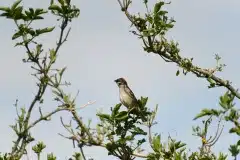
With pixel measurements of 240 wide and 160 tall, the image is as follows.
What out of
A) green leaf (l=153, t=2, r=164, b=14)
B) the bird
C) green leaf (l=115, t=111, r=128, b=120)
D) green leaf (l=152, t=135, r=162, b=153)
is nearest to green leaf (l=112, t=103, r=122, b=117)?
green leaf (l=115, t=111, r=128, b=120)

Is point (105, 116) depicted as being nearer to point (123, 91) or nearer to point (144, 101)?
point (144, 101)

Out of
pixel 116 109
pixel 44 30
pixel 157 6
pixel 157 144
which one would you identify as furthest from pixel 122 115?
pixel 157 6

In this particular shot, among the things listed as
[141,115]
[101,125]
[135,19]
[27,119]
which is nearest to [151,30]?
[135,19]

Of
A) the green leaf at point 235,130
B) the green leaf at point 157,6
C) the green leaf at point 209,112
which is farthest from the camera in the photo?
the green leaf at point 157,6

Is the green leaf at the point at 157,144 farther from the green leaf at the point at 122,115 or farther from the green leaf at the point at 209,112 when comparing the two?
the green leaf at the point at 209,112

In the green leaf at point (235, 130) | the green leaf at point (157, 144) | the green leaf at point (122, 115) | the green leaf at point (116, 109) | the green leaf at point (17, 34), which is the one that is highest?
the green leaf at point (17, 34)

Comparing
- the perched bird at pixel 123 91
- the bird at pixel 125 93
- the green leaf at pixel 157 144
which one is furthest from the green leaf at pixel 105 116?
the perched bird at pixel 123 91

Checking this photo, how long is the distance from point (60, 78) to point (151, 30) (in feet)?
7.04

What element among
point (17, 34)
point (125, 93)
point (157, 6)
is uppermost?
point (125, 93)

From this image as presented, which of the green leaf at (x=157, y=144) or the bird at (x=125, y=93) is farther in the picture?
the bird at (x=125, y=93)

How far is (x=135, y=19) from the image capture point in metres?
10.1

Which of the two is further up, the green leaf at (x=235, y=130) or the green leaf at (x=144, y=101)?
the green leaf at (x=144, y=101)

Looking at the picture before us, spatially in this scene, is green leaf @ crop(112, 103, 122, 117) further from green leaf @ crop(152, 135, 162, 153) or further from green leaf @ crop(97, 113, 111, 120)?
green leaf @ crop(152, 135, 162, 153)

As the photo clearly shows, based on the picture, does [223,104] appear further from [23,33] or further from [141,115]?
[23,33]
